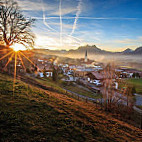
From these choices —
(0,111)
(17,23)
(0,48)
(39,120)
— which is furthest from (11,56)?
(39,120)

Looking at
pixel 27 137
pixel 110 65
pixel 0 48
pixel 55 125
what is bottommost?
pixel 55 125

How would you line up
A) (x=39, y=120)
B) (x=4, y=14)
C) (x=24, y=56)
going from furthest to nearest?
(x=24, y=56) → (x=4, y=14) → (x=39, y=120)

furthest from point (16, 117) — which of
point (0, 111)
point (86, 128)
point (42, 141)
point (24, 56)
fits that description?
point (24, 56)

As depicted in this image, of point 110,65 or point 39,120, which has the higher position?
point 110,65

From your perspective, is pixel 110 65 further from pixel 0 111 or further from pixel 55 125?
pixel 0 111

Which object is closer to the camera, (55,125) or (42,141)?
(42,141)

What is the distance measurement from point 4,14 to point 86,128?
15209 mm

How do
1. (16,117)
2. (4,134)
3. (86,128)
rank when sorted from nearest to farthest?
(4,134)
(16,117)
(86,128)

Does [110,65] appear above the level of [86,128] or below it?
above

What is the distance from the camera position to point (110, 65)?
41.9ft

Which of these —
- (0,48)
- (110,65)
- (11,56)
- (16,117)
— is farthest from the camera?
(11,56)

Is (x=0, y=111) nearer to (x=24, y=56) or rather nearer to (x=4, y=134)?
(x=4, y=134)

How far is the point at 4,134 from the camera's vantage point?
351 centimetres

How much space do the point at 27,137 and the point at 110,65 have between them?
1188 centimetres
